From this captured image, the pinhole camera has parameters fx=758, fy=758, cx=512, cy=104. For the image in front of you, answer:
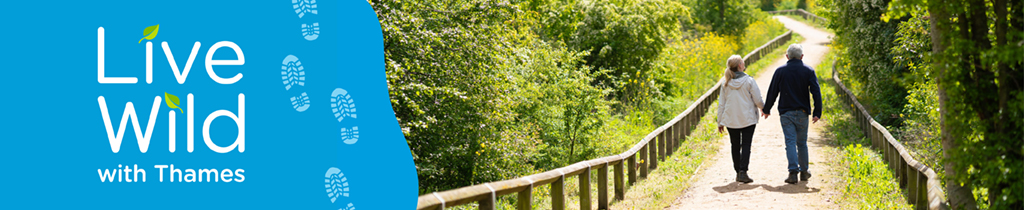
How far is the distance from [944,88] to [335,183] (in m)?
6.62

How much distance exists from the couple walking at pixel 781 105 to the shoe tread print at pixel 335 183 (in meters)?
4.31

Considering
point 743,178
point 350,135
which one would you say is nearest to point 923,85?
point 743,178

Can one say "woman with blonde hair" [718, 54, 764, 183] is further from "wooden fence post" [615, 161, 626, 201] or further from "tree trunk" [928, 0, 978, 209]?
"tree trunk" [928, 0, 978, 209]

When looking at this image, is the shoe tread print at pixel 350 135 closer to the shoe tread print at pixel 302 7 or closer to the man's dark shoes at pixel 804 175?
the shoe tread print at pixel 302 7

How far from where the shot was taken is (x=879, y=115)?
50.0ft

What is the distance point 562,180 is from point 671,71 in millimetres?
17085

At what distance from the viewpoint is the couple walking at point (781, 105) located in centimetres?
773

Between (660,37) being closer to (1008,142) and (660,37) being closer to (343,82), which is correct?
(343,82)

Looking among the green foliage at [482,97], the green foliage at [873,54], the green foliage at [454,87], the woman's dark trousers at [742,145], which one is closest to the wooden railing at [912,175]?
the woman's dark trousers at [742,145]

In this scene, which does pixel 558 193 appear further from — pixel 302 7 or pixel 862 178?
pixel 302 7

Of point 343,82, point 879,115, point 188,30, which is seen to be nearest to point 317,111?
point 343,82

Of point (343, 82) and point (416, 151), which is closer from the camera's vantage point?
point (343, 82)

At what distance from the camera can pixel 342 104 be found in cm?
868

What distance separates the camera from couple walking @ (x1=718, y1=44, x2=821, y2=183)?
25.4ft
